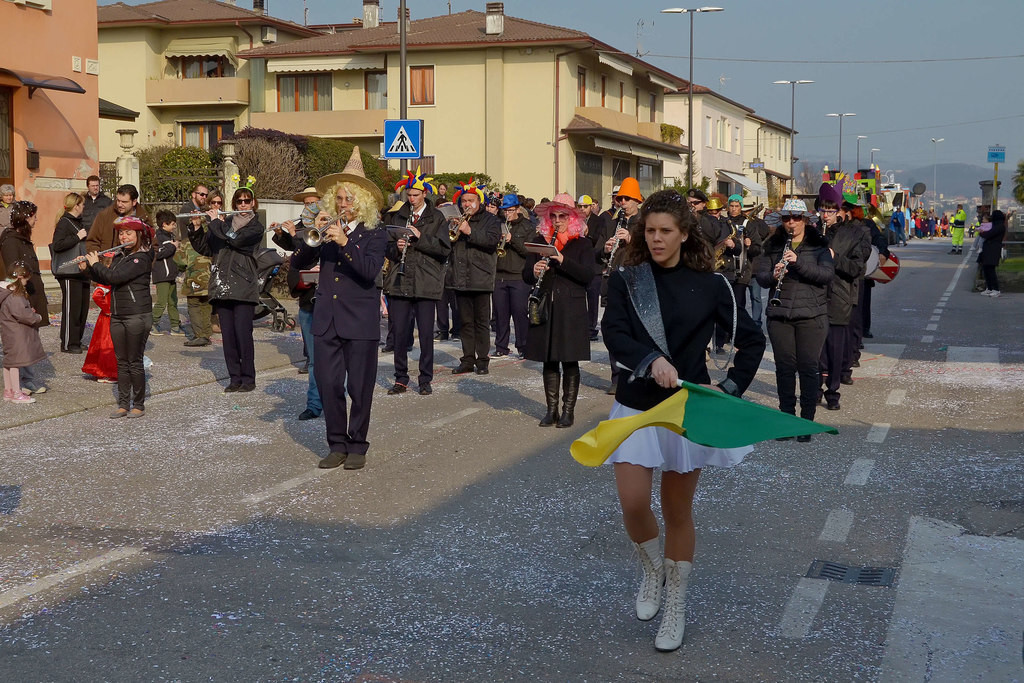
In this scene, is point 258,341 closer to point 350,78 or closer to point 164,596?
point 164,596

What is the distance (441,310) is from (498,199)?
175 centimetres

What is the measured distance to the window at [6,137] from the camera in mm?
19453

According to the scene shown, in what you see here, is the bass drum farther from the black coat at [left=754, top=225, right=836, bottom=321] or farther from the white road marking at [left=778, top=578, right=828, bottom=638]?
the white road marking at [left=778, top=578, right=828, bottom=638]

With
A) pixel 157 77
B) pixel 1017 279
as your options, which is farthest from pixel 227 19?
pixel 1017 279

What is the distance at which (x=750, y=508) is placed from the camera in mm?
6969

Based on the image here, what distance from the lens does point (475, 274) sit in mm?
12742

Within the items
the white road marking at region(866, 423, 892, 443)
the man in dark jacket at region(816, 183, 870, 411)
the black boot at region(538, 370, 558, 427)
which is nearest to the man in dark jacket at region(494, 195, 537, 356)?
the black boot at region(538, 370, 558, 427)

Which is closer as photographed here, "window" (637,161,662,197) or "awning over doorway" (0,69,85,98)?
"awning over doorway" (0,69,85,98)

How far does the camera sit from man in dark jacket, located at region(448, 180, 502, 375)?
12594 mm

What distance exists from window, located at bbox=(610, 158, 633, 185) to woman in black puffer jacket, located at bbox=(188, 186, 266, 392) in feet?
122

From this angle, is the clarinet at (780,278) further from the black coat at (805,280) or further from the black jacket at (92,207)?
the black jacket at (92,207)

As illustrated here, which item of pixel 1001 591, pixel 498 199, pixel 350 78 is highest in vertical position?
pixel 350 78

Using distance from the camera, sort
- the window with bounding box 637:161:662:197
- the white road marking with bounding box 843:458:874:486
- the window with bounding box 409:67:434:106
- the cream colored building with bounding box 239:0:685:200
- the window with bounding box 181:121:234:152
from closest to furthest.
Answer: the white road marking with bounding box 843:458:874:486
the cream colored building with bounding box 239:0:685:200
the window with bounding box 409:67:434:106
the window with bounding box 181:121:234:152
the window with bounding box 637:161:662:197

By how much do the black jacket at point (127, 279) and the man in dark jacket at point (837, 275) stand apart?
559 cm
